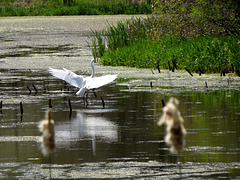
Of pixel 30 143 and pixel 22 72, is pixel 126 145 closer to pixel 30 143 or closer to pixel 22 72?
pixel 30 143

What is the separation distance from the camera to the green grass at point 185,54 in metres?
15.7

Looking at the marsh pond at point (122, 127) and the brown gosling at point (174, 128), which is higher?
the brown gosling at point (174, 128)

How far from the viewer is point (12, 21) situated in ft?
174

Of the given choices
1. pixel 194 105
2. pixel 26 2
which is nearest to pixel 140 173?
pixel 194 105

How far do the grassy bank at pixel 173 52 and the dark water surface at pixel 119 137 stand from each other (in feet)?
10.0

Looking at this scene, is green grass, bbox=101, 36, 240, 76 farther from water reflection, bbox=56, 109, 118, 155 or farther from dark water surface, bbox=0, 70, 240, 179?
water reflection, bbox=56, 109, 118, 155

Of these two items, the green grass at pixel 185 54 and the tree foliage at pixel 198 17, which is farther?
the tree foliage at pixel 198 17

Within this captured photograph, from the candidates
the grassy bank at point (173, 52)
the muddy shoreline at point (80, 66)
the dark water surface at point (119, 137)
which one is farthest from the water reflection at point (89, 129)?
the grassy bank at point (173, 52)

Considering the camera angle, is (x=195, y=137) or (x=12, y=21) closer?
(x=195, y=137)

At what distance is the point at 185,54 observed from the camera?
55.1 feet

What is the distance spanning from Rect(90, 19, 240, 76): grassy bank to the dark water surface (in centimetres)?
305

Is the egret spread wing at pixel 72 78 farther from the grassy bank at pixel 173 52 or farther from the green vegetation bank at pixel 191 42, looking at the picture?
the green vegetation bank at pixel 191 42

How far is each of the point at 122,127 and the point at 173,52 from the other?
8489 millimetres

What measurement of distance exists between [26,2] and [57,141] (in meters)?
72.1
